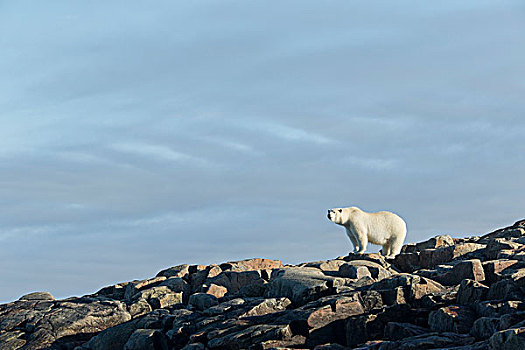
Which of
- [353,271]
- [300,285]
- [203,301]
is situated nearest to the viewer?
[300,285]

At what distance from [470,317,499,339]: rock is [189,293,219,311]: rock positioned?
10.2 meters

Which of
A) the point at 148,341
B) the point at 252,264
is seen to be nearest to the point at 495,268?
the point at 148,341

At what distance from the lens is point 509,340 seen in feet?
42.0

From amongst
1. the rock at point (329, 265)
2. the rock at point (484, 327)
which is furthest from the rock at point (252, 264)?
the rock at point (484, 327)

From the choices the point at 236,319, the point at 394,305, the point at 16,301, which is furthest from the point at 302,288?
the point at 16,301

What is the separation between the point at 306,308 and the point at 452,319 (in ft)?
14.8

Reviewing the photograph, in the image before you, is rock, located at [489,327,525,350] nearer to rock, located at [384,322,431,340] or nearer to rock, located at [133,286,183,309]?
rock, located at [384,322,431,340]

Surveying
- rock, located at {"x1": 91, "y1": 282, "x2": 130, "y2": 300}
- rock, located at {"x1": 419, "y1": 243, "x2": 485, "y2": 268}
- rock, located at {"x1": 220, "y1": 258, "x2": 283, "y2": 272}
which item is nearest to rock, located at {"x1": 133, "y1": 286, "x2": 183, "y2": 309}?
rock, located at {"x1": 91, "y1": 282, "x2": 130, "y2": 300}

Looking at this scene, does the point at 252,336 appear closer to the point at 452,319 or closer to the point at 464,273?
the point at 452,319

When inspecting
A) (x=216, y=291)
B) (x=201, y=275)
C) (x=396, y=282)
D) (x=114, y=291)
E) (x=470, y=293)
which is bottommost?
(x=470, y=293)

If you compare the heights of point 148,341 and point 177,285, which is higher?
point 177,285

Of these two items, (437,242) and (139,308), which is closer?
(139,308)

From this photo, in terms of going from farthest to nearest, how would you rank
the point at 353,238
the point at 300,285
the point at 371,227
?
the point at 353,238 → the point at 371,227 → the point at 300,285

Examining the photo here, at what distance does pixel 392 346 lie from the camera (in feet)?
48.2
